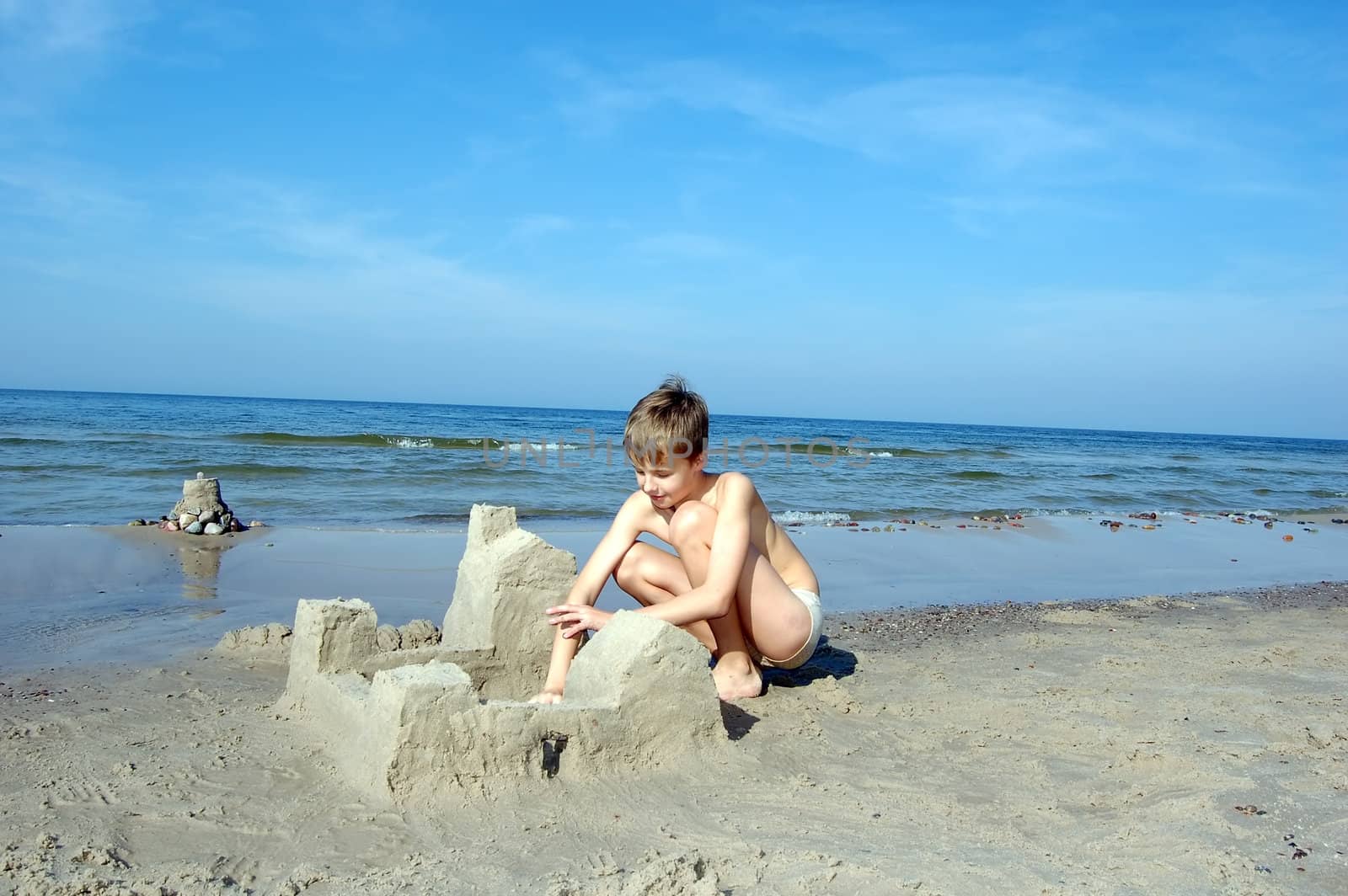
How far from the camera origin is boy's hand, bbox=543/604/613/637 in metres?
3.57

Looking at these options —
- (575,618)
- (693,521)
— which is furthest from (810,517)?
(575,618)

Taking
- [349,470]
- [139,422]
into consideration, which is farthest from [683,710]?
[139,422]

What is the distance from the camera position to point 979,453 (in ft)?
106

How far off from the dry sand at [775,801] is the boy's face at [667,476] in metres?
0.99

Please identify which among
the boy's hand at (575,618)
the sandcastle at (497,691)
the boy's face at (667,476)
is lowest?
the sandcastle at (497,691)

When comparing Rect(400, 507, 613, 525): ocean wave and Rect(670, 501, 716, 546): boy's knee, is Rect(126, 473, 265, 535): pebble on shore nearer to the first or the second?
Rect(400, 507, 613, 525): ocean wave

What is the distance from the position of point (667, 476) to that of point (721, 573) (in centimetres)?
44

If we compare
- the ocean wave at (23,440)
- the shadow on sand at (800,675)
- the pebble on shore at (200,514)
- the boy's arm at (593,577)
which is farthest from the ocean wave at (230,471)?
the boy's arm at (593,577)

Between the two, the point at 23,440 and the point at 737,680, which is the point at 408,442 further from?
the point at 737,680

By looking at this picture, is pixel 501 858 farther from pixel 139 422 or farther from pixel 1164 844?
pixel 139 422

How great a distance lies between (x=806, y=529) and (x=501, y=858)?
8.94 meters

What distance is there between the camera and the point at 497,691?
4.04 metres

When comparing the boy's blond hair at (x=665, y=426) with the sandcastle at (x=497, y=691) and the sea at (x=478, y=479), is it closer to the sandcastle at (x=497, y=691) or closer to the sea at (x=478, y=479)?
the sandcastle at (x=497, y=691)

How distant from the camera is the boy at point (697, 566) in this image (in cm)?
366
